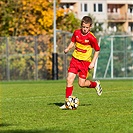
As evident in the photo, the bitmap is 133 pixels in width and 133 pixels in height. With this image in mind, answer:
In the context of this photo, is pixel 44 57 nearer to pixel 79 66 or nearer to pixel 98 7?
pixel 79 66

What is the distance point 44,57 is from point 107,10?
163 feet

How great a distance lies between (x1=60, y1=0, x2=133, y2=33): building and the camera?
85938 millimetres

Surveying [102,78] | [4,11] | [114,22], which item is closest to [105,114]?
[102,78]

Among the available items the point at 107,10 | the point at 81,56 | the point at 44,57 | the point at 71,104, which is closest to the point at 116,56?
the point at 44,57

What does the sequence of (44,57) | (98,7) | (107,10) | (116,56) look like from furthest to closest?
(107,10), (98,7), (44,57), (116,56)

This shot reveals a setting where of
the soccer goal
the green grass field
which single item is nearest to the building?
the soccer goal

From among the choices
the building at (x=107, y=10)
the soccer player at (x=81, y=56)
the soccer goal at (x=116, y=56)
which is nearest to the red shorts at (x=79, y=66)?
the soccer player at (x=81, y=56)

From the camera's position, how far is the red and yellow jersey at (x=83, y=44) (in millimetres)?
15648

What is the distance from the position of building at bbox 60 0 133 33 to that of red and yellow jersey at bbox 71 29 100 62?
67.9 metres

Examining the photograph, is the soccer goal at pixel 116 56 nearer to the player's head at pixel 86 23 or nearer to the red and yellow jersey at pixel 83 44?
the red and yellow jersey at pixel 83 44

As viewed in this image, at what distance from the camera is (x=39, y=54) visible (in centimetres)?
4131

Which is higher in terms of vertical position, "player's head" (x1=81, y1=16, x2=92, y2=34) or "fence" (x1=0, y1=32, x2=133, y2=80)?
"player's head" (x1=81, y1=16, x2=92, y2=34)

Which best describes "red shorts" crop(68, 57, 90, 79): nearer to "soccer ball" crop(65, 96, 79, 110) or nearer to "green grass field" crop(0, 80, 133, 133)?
"green grass field" crop(0, 80, 133, 133)

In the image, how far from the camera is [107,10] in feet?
296
